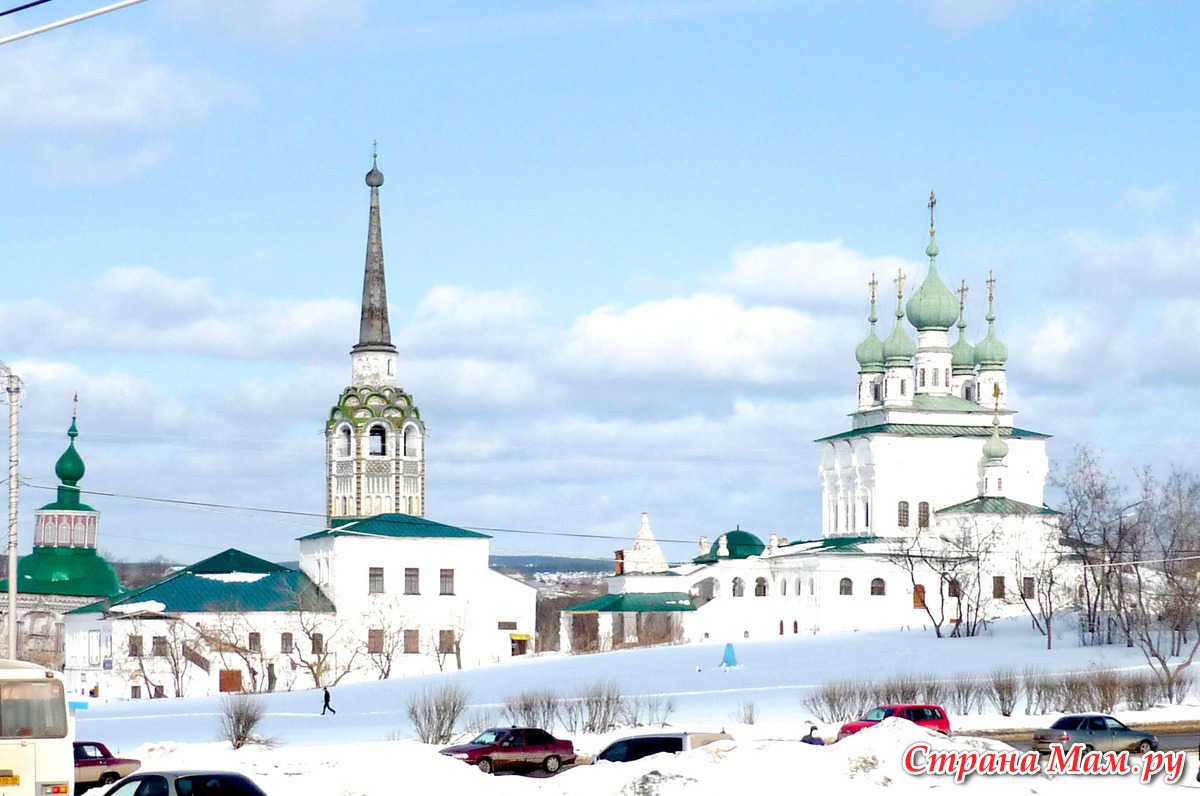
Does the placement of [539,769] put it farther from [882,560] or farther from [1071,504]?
[882,560]

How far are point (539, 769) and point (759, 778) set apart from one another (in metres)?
8.51

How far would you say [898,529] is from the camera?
84312 millimetres

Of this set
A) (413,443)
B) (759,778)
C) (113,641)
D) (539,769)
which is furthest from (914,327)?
(759,778)

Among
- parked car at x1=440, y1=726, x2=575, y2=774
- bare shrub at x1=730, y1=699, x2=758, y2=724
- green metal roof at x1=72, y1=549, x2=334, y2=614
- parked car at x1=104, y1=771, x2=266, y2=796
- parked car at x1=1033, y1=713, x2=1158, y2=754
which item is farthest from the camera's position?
green metal roof at x1=72, y1=549, x2=334, y2=614

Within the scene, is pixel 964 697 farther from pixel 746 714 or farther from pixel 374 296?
pixel 374 296

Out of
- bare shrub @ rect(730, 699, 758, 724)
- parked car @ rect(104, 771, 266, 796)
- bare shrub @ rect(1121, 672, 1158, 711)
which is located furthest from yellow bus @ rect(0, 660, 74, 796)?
bare shrub @ rect(1121, 672, 1158, 711)

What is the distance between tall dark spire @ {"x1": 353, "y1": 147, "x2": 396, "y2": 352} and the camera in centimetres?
8500

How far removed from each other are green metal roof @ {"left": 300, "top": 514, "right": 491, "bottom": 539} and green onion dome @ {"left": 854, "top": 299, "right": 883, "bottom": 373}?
25730 millimetres

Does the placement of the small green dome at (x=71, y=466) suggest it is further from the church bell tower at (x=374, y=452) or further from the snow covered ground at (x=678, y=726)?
the snow covered ground at (x=678, y=726)

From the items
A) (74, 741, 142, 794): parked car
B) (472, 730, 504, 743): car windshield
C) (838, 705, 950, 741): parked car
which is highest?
(838, 705, 950, 741): parked car

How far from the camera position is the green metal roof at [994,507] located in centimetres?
7931

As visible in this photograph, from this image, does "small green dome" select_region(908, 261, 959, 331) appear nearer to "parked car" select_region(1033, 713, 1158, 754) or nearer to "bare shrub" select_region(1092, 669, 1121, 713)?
"bare shrub" select_region(1092, 669, 1121, 713)

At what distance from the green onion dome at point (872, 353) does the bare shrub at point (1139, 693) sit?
48.7 meters

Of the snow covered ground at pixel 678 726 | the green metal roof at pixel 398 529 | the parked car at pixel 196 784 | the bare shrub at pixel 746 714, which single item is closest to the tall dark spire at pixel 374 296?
the green metal roof at pixel 398 529
